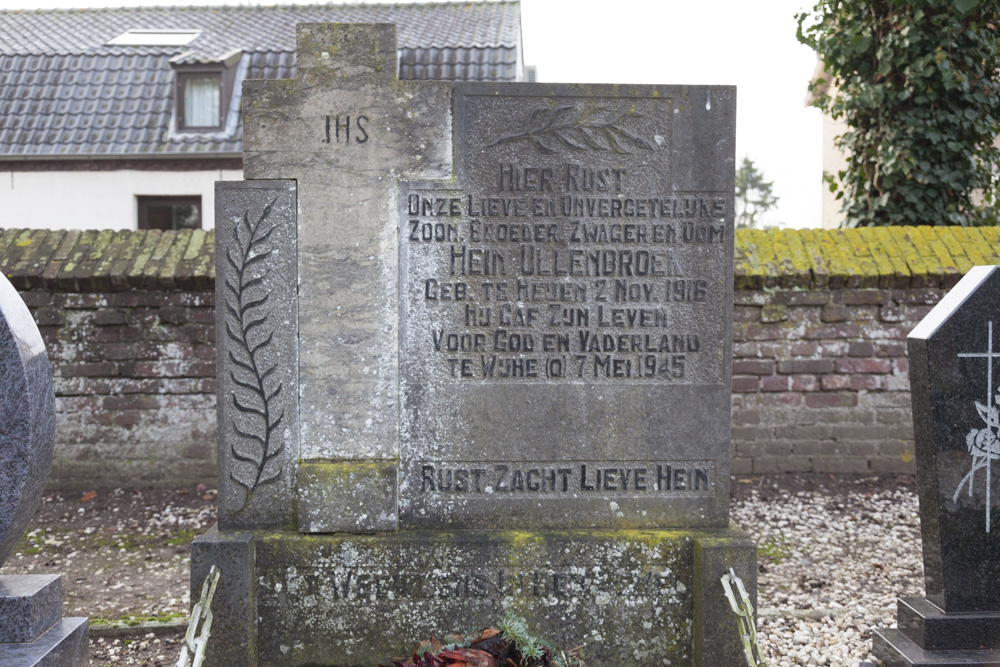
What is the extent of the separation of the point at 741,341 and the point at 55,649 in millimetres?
4945

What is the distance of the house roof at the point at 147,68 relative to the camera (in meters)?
13.2

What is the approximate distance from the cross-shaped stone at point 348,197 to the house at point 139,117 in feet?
35.4

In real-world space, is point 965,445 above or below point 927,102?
below

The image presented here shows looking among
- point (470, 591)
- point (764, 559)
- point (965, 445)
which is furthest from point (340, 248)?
point (764, 559)

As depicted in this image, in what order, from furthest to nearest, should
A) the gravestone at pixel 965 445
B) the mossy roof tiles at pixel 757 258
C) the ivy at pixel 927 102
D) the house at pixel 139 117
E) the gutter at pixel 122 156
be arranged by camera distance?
the house at pixel 139 117 → the gutter at pixel 122 156 → the ivy at pixel 927 102 → the mossy roof tiles at pixel 757 258 → the gravestone at pixel 965 445

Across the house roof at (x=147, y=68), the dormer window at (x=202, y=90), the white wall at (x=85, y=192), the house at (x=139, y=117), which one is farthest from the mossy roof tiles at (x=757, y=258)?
the dormer window at (x=202, y=90)

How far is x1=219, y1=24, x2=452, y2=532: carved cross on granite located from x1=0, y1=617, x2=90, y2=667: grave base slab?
634 millimetres

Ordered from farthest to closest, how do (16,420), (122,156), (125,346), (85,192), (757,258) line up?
(85,192) → (122,156) → (757,258) → (125,346) → (16,420)

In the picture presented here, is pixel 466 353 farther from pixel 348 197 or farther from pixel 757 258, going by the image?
pixel 757 258

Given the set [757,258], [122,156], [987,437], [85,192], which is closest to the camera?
[987,437]

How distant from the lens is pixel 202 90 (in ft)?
44.7

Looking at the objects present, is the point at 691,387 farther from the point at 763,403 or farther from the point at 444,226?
the point at 763,403

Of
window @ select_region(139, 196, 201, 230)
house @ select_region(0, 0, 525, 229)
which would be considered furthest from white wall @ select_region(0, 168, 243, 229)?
window @ select_region(139, 196, 201, 230)

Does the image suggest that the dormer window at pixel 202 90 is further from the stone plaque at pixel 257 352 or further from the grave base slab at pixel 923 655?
the grave base slab at pixel 923 655
